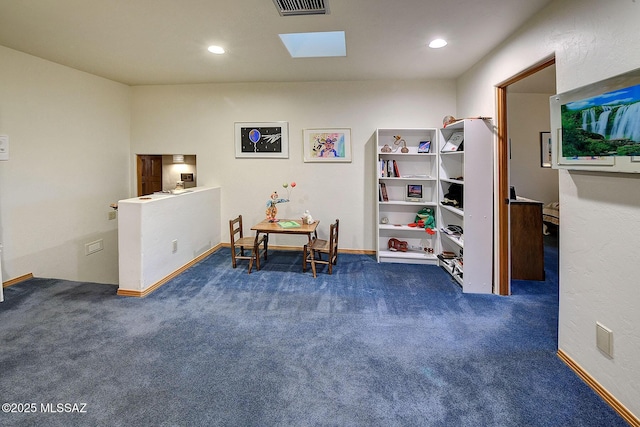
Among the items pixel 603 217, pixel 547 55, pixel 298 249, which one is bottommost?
pixel 298 249

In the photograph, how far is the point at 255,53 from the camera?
129 inches

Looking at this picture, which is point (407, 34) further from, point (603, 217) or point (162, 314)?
point (162, 314)

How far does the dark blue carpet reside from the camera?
1.58m

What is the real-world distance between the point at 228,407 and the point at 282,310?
113cm

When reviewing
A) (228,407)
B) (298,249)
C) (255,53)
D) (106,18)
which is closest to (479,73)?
(255,53)

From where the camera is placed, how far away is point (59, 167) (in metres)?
3.68

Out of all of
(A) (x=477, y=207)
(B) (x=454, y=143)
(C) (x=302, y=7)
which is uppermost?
(C) (x=302, y=7)

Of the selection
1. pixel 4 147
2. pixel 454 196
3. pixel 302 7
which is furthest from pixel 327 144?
pixel 4 147

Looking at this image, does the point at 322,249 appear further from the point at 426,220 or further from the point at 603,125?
the point at 603,125

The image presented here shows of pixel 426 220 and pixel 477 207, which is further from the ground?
pixel 477 207

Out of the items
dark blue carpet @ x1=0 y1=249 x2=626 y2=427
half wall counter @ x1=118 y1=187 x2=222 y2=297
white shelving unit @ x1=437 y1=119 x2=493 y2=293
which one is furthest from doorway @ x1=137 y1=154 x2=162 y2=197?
white shelving unit @ x1=437 y1=119 x2=493 y2=293

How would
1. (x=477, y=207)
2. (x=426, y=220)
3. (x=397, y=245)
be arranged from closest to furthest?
(x=477, y=207) < (x=426, y=220) < (x=397, y=245)

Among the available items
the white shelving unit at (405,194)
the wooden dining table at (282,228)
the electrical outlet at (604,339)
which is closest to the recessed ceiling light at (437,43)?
the white shelving unit at (405,194)

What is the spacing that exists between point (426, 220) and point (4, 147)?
16.2ft
